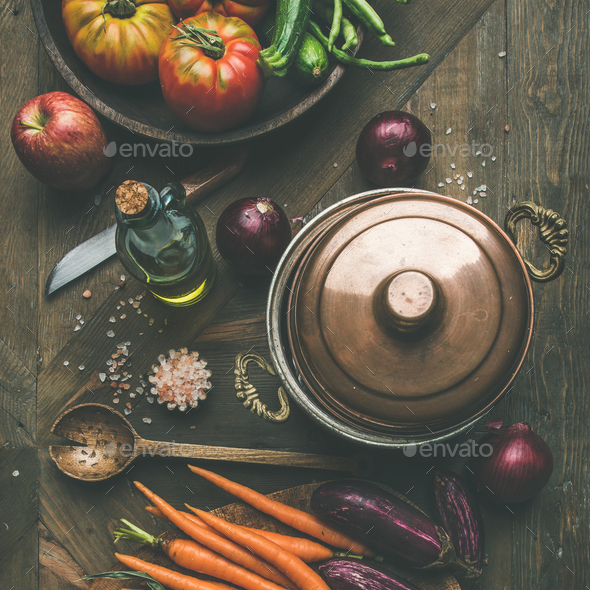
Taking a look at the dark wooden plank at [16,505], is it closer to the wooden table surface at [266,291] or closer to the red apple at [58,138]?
the wooden table surface at [266,291]

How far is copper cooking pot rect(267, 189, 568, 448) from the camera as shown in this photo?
67cm

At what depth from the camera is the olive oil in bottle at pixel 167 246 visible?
75 cm

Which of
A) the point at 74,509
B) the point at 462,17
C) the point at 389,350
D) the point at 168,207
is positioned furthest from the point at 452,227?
the point at 74,509

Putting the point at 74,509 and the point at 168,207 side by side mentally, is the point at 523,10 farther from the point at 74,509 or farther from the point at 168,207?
the point at 74,509

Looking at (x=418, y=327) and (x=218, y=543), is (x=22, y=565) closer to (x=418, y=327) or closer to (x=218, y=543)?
(x=218, y=543)

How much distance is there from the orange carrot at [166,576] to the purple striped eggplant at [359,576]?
0.24 meters

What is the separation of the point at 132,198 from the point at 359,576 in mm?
809

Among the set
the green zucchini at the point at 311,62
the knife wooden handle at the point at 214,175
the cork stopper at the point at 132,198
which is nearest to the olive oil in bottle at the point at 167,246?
the cork stopper at the point at 132,198

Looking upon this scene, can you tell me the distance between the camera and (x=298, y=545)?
3.16ft

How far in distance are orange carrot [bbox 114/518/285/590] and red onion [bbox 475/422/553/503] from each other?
48 centimetres

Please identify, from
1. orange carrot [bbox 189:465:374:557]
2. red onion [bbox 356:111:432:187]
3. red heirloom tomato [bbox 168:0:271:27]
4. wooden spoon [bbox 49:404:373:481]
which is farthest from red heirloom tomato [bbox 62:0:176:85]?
orange carrot [bbox 189:465:374:557]

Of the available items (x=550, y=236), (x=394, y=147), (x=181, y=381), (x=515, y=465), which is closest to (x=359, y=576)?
(x=515, y=465)

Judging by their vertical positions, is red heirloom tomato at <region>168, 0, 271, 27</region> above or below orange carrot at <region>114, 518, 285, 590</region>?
above

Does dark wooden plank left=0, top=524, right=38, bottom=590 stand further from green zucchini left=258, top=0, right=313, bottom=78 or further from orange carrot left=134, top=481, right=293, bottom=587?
green zucchini left=258, top=0, right=313, bottom=78
